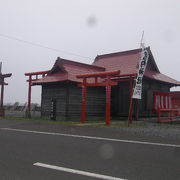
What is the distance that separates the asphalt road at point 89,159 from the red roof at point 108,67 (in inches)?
425

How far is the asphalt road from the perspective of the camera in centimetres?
506

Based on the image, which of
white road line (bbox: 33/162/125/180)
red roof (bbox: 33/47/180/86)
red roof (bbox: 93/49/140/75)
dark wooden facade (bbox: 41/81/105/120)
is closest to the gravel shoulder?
white road line (bbox: 33/162/125/180)

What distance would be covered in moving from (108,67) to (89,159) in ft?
57.7

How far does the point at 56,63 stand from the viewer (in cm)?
2081

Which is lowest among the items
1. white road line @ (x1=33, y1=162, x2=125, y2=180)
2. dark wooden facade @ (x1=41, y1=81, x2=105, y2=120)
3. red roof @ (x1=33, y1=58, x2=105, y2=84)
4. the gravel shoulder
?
white road line @ (x1=33, y1=162, x2=125, y2=180)

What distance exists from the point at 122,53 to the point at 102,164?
62.6 ft

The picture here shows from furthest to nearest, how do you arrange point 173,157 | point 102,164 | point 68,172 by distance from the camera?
1. point 173,157
2. point 102,164
3. point 68,172

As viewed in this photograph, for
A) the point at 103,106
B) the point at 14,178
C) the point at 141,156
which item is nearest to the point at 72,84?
the point at 103,106

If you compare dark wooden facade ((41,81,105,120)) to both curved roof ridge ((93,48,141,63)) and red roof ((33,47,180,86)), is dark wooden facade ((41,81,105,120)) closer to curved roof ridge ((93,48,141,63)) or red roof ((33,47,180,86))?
red roof ((33,47,180,86))

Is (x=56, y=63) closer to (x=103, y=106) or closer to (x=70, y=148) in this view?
(x=103, y=106)

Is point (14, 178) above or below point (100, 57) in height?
below

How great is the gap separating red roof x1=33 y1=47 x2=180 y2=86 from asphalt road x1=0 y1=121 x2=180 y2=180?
1080 cm

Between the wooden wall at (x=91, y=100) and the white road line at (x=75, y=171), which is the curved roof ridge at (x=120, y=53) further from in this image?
the white road line at (x=75, y=171)

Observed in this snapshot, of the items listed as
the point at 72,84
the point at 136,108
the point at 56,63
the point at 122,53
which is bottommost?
the point at 136,108
